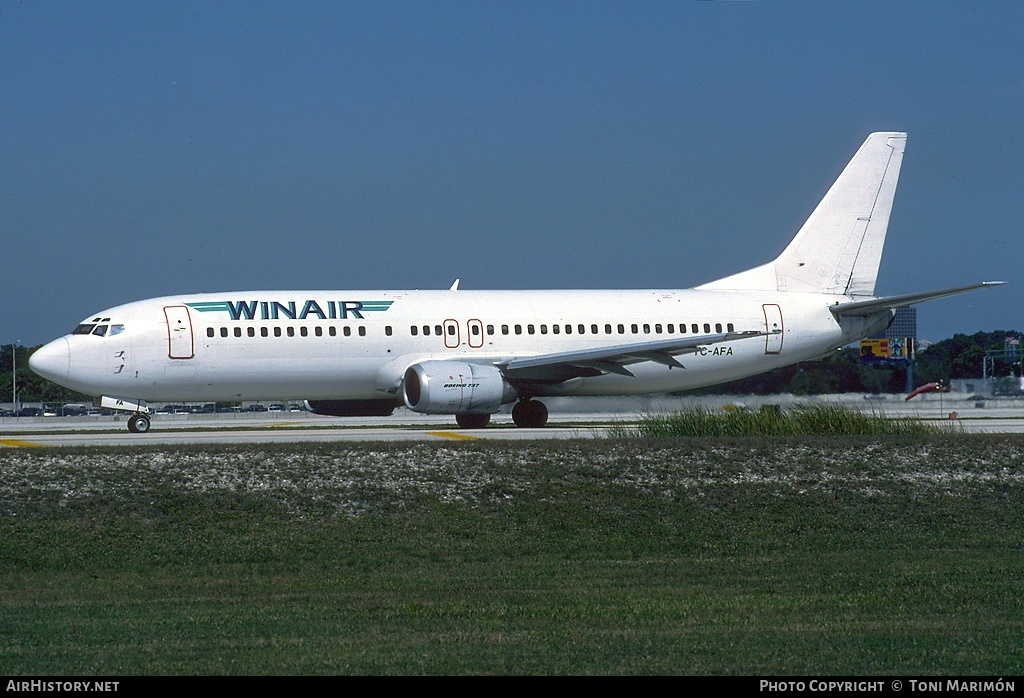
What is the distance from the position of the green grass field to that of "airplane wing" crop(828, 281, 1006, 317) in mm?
8998

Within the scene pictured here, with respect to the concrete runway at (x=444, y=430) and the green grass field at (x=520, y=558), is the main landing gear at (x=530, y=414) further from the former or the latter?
the green grass field at (x=520, y=558)

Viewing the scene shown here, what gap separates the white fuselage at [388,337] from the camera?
2900 centimetres

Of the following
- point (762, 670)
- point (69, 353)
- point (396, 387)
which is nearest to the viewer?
point (762, 670)

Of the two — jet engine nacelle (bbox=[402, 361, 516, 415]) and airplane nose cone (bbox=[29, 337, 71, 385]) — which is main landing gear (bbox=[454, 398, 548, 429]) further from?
airplane nose cone (bbox=[29, 337, 71, 385])

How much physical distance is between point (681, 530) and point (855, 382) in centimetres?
2499

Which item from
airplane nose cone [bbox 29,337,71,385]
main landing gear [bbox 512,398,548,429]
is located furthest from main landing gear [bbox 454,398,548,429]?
airplane nose cone [bbox 29,337,71,385]

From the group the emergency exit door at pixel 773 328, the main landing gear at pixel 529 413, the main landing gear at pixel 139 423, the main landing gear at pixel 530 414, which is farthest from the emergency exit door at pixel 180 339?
the emergency exit door at pixel 773 328

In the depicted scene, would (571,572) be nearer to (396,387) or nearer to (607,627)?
(607,627)

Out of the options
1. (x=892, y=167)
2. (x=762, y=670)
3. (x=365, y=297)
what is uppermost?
(x=892, y=167)

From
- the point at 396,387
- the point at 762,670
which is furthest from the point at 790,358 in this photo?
the point at 762,670

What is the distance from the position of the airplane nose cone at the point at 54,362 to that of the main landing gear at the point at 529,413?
10632 millimetres

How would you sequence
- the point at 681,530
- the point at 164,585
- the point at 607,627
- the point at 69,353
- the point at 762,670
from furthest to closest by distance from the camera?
the point at 69,353, the point at 681,530, the point at 164,585, the point at 607,627, the point at 762,670

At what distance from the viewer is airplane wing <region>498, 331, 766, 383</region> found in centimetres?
2975

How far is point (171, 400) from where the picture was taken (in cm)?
2980
